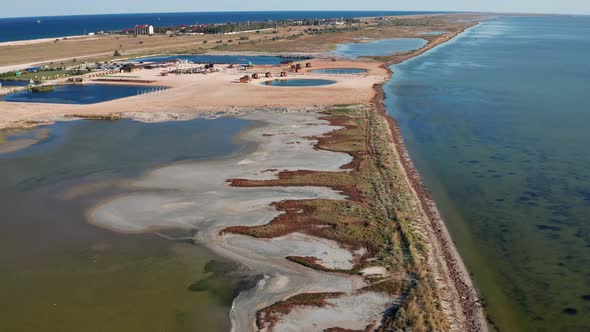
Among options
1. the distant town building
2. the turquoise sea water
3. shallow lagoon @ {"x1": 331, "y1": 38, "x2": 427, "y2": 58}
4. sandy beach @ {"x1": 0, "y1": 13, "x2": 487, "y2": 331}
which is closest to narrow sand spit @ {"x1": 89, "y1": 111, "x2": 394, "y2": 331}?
sandy beach @ {"x1": 0, "y1": 13, "x2": 487, "y2": 331}

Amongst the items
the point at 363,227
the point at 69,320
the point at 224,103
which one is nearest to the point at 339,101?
the point at 224,103

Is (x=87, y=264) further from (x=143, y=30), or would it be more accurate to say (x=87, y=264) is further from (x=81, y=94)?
(x=143, y=30)

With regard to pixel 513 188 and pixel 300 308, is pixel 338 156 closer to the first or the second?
pixel 513 188

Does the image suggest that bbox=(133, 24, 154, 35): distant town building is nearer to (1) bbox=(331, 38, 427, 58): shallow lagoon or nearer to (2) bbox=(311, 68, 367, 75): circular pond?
(1) bbox=(331, 38, 427, 58): shallow lagoon

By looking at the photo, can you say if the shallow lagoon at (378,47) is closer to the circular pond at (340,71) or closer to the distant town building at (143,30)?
the circular pond at (340,71)

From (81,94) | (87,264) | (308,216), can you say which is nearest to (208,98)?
(81,94)

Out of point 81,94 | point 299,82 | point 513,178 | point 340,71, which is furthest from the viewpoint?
point 340,71
